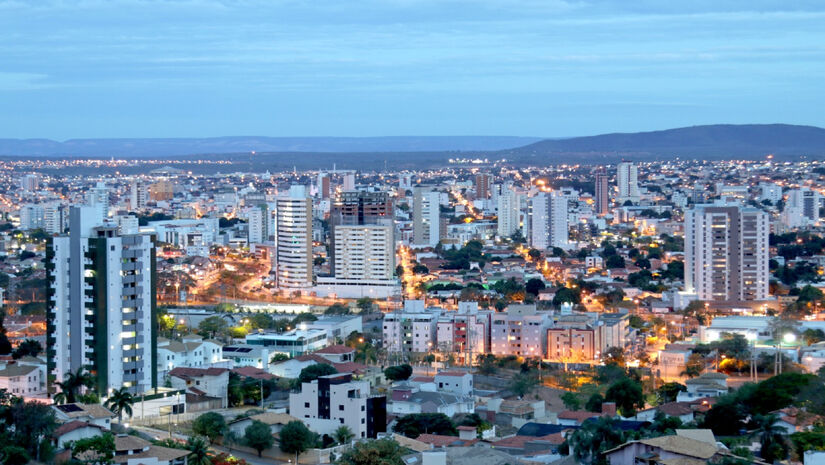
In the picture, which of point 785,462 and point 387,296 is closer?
point 785,462

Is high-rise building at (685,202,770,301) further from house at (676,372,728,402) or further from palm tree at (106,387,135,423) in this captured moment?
palm tree at (106,387,135,423)

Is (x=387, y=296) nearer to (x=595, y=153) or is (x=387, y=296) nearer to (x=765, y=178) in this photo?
(x=765, y=178)

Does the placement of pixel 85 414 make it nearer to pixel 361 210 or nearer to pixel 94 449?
pixel 94 449

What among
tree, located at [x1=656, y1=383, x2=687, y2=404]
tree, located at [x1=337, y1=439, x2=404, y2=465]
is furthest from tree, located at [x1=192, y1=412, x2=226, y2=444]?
tree, located at [x1=656, y1=383, x2=687, y2=404]

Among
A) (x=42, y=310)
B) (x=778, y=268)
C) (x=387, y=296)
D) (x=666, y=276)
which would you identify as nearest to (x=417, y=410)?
(x=42, y=310)

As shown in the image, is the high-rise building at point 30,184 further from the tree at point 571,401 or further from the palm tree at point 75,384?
the palm tree at point 75,384

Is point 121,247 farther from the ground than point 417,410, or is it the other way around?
point 121,247
